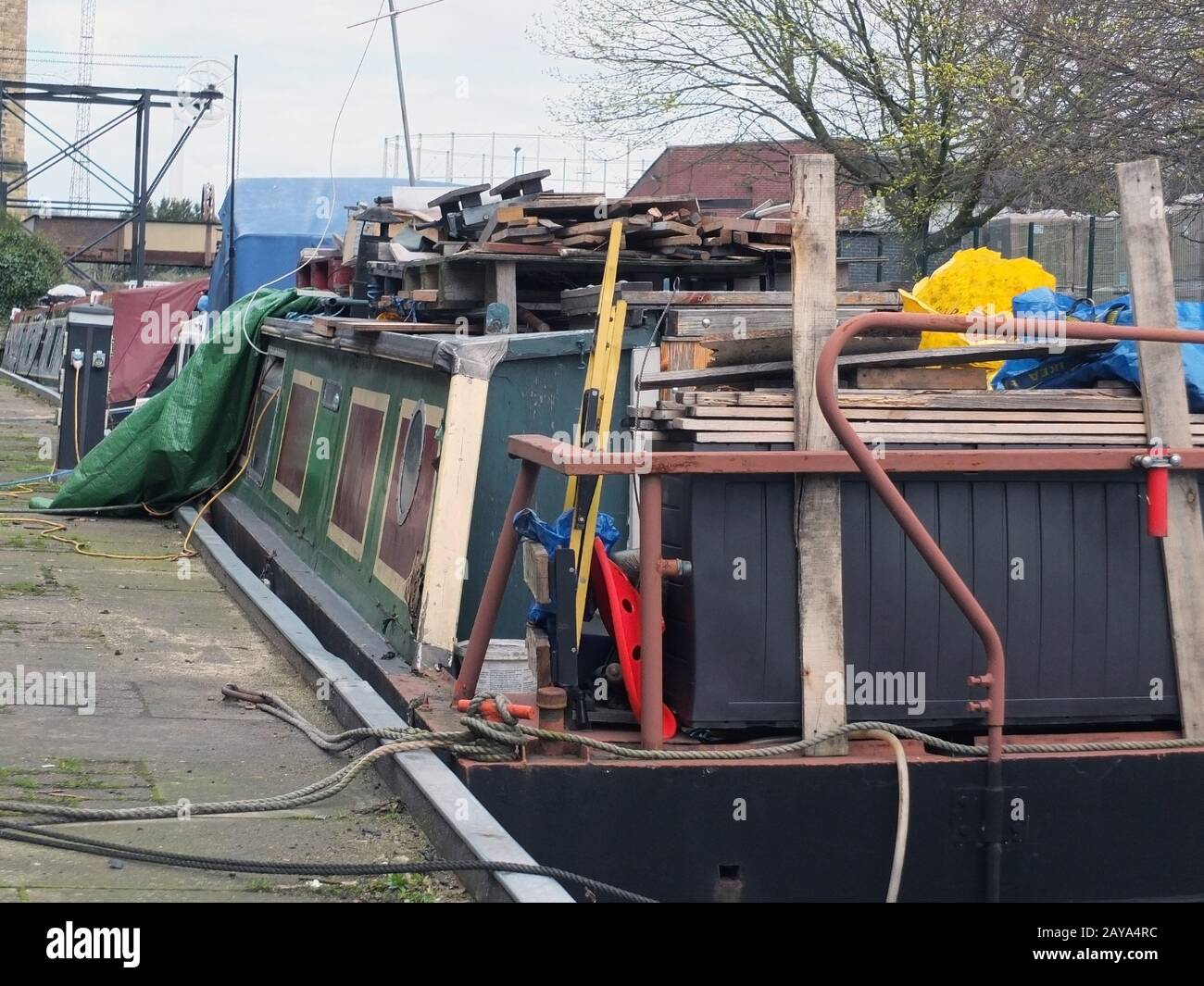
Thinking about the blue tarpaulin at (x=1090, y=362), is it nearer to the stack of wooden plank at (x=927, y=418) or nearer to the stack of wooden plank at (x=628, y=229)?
the stack of wooden plank at (x=927, y=418)

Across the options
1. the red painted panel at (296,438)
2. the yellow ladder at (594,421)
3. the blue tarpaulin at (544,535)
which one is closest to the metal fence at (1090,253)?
the red painted panel at (296,438)

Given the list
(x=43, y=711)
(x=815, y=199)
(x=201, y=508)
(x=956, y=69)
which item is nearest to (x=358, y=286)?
(x=201, y=508)

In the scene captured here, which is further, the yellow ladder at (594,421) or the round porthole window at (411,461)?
the round porthole window at (411,461)

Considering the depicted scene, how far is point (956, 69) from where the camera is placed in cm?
1948

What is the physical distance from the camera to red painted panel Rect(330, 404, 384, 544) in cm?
731

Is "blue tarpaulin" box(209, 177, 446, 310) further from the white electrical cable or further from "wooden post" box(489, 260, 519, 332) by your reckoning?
the white electrical cable

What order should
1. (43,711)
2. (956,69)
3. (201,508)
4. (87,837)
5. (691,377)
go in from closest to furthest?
(87,837) < (691,377) < (43,711) < (201,508) < (956,69)

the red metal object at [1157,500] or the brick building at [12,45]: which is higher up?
the brick building at [12,45]

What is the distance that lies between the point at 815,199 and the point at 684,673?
1627 mm

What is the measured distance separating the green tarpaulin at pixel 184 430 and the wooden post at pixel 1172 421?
7.17 metres

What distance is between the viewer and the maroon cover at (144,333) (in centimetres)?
2059

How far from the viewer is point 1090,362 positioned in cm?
517

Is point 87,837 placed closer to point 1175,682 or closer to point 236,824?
point 236,824

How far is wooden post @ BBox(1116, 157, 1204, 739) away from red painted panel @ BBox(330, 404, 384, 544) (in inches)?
146
